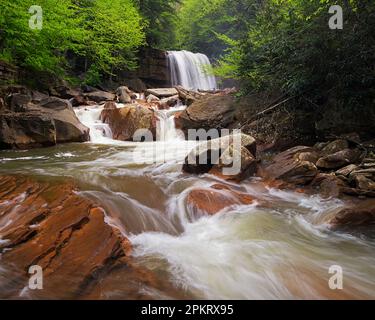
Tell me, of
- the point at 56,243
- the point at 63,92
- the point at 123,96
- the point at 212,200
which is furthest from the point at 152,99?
the point at 56,243

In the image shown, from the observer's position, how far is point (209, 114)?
10273 millimetres

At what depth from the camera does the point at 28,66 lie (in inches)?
462

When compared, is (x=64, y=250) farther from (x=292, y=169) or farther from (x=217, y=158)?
(x=292, y=169)

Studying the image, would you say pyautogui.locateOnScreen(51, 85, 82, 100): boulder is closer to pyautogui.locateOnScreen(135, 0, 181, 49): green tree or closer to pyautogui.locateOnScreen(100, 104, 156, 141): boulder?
pyautogui.locateOnScreen(100, 104, 156, 141): boulder

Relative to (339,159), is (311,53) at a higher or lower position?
higher

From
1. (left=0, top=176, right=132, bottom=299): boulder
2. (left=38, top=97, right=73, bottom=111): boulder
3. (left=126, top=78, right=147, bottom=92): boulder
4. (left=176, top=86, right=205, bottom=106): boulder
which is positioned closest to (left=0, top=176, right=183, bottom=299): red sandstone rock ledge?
(left=0, top=176, right=132, bottom=299): boulder

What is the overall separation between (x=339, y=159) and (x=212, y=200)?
9.52 feet

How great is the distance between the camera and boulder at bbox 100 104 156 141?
34.3 feet

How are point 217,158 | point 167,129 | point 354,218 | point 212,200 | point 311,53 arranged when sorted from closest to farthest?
point 354,218 < point 212,200 < point 217,158 < point 311,53 < point 167,129

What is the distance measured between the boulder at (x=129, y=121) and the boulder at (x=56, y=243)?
20.8 ft

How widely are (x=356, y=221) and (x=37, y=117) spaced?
8.01 meters

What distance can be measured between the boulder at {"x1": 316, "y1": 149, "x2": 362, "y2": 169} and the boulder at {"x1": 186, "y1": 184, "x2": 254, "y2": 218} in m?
1.90

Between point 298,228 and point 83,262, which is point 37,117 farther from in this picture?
point 298,228
